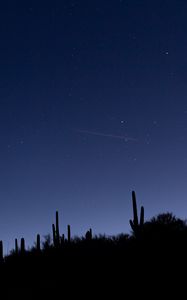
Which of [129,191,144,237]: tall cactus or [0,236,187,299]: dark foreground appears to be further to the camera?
[129,191,144,237]: tall cactus

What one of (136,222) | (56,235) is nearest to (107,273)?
(136,222)

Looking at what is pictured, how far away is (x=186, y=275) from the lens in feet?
42.2

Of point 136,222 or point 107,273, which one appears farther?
point 136,222

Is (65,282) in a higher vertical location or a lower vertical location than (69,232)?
lower

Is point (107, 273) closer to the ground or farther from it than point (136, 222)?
closer to the ground

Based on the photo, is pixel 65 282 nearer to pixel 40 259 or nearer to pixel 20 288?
pixel 20 288

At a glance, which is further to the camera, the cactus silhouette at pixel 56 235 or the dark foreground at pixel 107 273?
the cactus silhouette at pixel 56 235

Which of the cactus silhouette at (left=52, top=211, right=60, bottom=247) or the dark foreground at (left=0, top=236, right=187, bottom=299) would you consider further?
the cactus silhouette at (left=52, top=211, right=60, bottom=247)

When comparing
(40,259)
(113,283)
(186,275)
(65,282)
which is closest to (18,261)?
(40,259)

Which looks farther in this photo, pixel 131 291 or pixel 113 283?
pixel 113 283

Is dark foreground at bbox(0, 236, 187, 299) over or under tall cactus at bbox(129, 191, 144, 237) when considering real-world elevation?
under

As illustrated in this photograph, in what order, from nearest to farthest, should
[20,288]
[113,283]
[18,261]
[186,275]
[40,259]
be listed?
[186,275] < [113,283] < [20,288] < [40,259] < [18,261]

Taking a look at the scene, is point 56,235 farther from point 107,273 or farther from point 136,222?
point 107,273

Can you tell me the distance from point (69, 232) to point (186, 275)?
45.5ft
